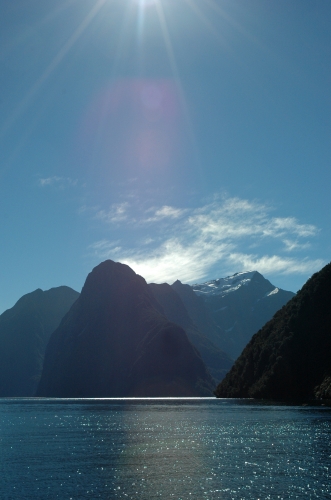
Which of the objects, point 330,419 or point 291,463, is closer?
point 291,463

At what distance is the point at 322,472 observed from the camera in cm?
4628

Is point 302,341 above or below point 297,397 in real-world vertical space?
above

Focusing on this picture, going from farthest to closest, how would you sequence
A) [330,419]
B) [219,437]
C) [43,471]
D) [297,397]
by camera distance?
[297,397] < [330,419] < [219,437] < [43,471]

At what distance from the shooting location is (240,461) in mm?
53188

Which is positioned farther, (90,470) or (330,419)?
(330,419)

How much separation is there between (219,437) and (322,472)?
31021 mm

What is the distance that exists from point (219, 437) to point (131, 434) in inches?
645

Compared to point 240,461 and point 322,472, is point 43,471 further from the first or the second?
point 322,472

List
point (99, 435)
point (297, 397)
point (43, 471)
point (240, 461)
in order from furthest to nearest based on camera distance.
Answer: point (297, 397) < point (99, 435) < point (240, 461) < point (43, 471)

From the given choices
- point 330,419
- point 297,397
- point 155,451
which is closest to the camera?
point 155,451

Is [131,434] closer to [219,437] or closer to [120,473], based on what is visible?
[219,437]

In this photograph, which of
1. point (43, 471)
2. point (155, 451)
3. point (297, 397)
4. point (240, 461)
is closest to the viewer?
point (43, 471)

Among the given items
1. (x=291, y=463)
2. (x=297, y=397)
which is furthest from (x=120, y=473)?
(x=297, y=397)

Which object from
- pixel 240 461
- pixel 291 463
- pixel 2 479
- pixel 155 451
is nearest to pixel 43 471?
pixel 2 479
